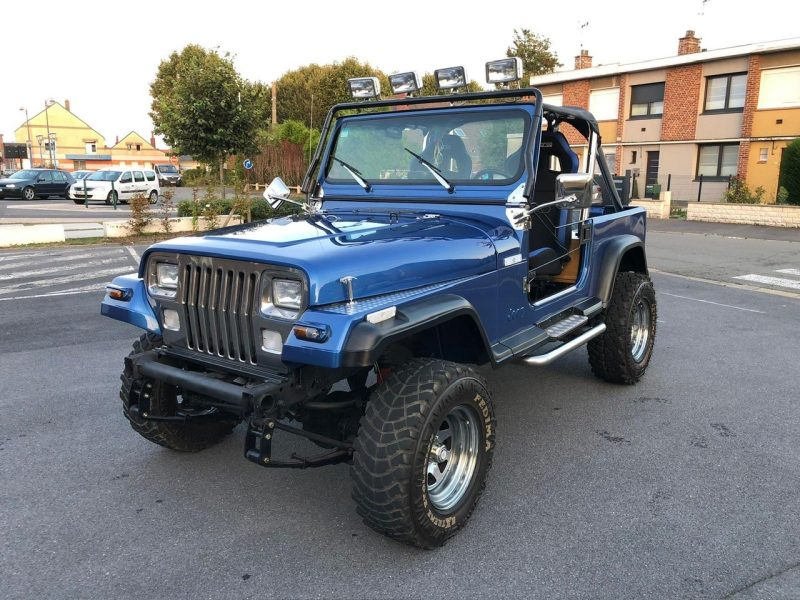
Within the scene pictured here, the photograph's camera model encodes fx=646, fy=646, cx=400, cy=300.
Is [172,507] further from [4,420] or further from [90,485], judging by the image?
[4,420]

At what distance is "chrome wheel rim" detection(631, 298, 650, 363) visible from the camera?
5457 mm

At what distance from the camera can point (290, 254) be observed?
112 inches

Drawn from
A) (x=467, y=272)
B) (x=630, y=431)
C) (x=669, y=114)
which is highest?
(x=669, y=114)

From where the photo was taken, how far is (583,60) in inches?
1248

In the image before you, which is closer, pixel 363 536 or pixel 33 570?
pixel 33 570

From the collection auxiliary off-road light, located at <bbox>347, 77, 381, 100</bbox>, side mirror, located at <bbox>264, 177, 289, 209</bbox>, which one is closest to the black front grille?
side mirror, located at <bbox>264, 177, 289, 209</bbox>

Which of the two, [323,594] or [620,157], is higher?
[620,157]

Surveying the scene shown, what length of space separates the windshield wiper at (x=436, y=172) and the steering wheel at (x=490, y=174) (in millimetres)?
157

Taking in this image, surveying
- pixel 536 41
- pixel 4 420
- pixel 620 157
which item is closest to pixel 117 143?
pixel 536 41

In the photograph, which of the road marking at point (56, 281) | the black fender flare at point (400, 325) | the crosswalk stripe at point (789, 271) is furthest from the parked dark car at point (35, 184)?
the black fender flare at point (400, 325)

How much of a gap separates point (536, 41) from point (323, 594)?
45304 millimetres

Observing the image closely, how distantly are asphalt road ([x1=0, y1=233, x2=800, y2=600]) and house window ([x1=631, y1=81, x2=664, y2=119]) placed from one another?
2419cm

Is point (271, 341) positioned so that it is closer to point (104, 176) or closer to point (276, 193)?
point (276, 193)

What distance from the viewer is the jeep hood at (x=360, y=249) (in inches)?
111
